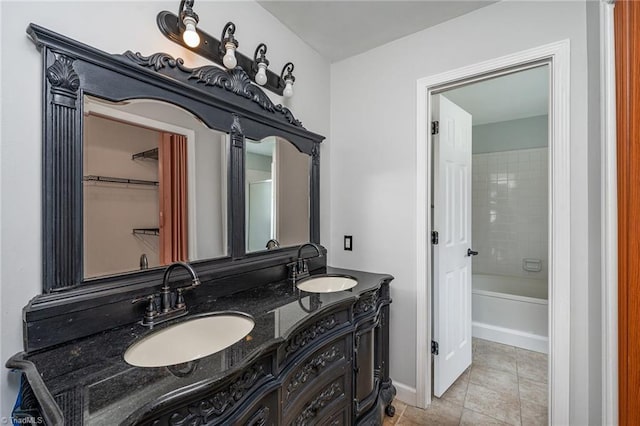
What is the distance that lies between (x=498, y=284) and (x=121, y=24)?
4.25 m

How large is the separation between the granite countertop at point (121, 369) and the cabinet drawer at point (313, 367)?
208 millimetres

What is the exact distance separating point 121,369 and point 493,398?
2305 mm

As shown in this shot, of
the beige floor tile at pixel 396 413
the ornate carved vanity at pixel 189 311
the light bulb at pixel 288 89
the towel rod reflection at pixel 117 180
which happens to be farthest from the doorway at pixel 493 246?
the towel rod reflection at pixel 117 180

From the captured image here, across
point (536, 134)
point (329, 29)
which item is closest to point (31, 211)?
point (329, 29)

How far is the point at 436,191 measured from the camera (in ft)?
6.49

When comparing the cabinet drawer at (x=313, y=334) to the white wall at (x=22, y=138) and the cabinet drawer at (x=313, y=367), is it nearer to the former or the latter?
the cabinet drawer at (x=313, y=367)

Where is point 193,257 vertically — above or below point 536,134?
below

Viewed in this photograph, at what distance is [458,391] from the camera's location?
206 cm

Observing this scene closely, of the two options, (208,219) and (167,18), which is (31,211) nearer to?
(208,219)

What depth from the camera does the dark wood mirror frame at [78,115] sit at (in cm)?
89

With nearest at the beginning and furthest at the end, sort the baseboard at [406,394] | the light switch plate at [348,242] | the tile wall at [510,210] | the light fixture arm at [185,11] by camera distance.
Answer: the light fixture arm at [185,11] → the baseboard at [406,394] → the light switch plate at [348,242] → the tile wall at [510,210]

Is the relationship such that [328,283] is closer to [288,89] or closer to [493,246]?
[288,89]

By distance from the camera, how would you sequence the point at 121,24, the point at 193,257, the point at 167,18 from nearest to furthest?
the point at 121,24 → the point at 167,18 → the point at 193,257

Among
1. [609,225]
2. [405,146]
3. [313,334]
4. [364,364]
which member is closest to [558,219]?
[609,225]
